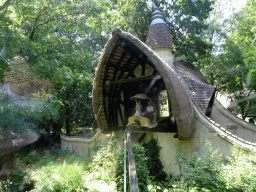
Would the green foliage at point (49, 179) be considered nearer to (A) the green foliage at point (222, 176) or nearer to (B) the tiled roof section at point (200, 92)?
(A) the green foliage at point (222, 176)

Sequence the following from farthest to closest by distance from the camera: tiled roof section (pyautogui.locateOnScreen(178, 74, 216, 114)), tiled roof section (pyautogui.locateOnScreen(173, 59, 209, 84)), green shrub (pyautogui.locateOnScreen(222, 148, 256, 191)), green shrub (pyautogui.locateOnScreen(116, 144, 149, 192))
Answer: tiled roof section (pyautogui.locateOnScreen(173, 59, 209, 84)), tiled roof section (pyautogui.locateOnScreen(178, 74, 216, 114)), green shrub (pyautogui.locateOnScreen(116, 144, 149, 192)), green shrub (pyautogui.locateOnScreen(222, 148, 256, 191))

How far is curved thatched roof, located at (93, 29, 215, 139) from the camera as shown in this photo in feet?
16.7

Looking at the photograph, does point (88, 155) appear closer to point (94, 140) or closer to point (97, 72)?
point (94, 140)

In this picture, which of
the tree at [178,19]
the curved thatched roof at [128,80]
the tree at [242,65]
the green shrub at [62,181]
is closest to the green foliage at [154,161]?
the curved thatched roof at [128,80]

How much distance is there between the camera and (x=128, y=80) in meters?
6.63

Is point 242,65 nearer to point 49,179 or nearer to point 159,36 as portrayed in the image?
point 159,36

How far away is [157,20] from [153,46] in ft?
4.76

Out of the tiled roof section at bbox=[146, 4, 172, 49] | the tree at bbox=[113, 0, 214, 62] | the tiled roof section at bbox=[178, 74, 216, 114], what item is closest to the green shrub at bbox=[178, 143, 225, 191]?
the tiled roof section at bbox=[178, 74, 216, 114]

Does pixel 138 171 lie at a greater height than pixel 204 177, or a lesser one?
lesser

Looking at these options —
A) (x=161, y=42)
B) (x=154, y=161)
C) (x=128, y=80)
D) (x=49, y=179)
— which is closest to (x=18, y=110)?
(x=49, y=179)

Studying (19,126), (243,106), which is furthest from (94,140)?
(243,106)

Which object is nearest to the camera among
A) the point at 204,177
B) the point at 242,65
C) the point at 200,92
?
the point at 204,177

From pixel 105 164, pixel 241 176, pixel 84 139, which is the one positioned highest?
pixel 241 176

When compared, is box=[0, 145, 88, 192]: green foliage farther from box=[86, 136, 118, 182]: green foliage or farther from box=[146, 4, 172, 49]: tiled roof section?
box=[146, 4, 172, 49]: tiled roof section
